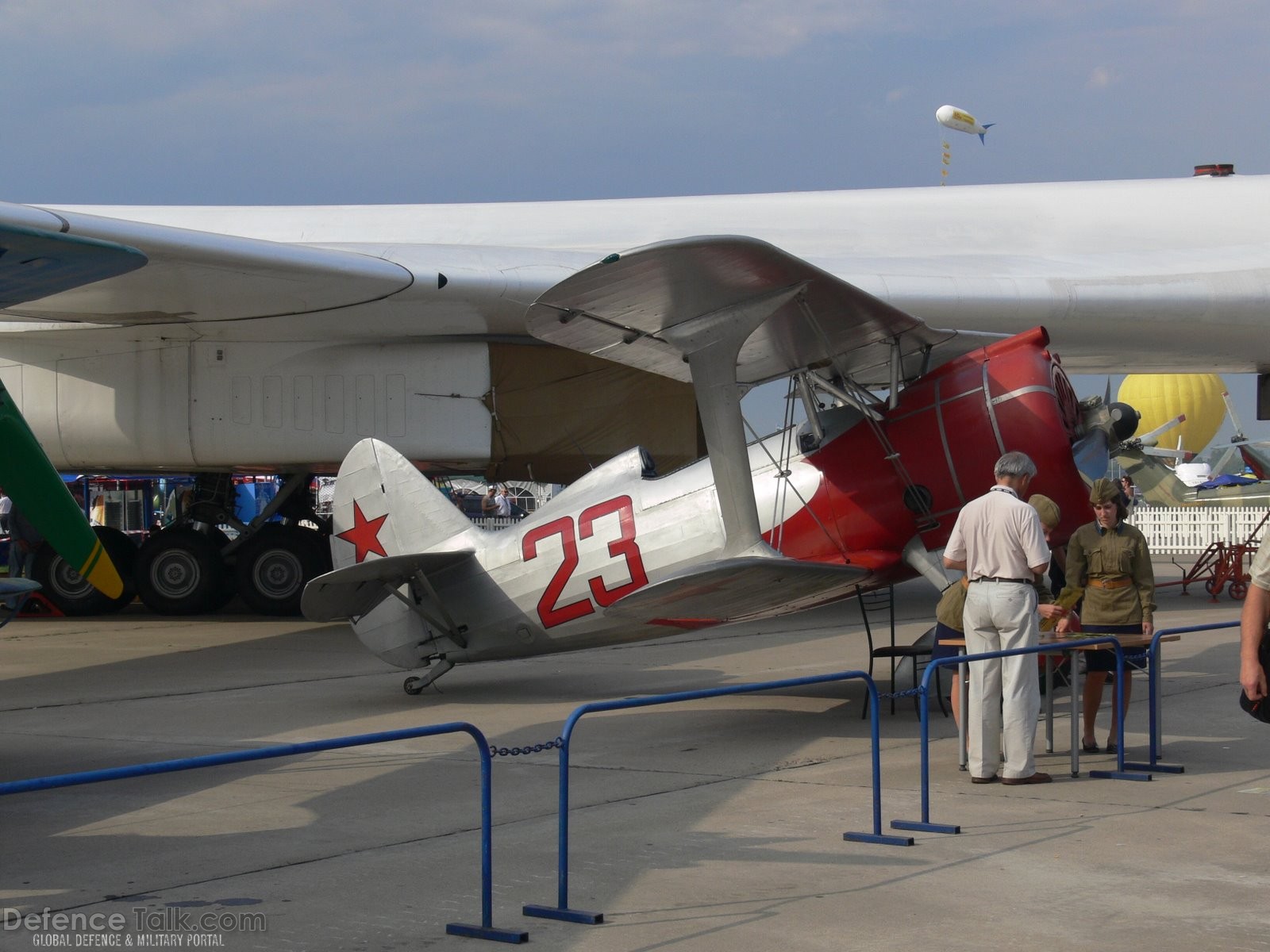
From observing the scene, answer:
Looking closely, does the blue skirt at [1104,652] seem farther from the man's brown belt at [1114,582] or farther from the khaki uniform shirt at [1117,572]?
the man's brown belt at [1114,582]

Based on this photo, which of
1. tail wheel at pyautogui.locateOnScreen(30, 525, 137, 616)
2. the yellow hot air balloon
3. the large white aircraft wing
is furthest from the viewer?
the yellow hot air balloon

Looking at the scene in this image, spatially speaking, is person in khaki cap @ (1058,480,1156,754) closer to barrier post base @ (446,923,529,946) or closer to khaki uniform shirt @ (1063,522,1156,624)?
khaki uniform shirt @ (1063,522,1156,624)

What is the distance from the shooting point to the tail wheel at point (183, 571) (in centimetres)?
1781

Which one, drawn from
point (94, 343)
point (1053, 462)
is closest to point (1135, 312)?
point (1053, 462)

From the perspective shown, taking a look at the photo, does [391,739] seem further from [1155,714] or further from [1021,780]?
[1155,714]

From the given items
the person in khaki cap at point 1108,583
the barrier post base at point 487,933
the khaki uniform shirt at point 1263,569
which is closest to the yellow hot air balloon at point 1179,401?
the person in khaki cap at point 1108,583

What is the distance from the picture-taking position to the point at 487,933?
4.41 metres

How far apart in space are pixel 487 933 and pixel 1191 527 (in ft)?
96.4

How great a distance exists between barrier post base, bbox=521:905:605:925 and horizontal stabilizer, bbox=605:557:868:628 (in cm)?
306

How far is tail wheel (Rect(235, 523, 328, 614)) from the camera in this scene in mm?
17281

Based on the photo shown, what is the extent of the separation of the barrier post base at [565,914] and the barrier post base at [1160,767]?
12.3 feet

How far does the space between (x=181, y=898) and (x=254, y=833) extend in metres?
1.10

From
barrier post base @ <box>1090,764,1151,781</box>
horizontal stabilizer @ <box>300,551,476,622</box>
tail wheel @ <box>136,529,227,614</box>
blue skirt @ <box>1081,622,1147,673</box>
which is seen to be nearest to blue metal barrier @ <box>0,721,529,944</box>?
barrier post base @ <box>1090,764,1151,781</box>

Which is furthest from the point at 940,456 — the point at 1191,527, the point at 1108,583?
the point at 1191,527
